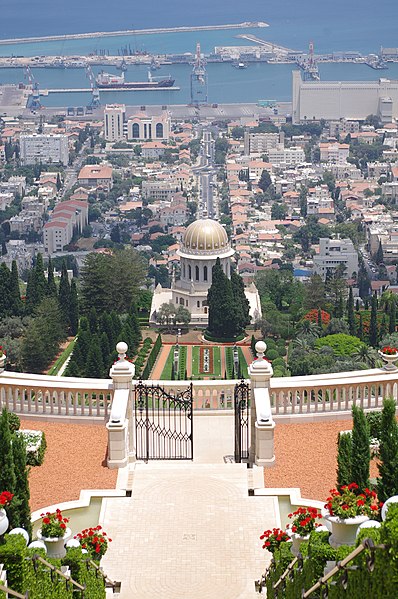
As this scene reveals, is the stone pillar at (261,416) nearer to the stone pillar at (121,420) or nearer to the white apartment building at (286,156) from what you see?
the stone pillar at (121,420)

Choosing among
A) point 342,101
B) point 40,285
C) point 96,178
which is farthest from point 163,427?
point 342,101

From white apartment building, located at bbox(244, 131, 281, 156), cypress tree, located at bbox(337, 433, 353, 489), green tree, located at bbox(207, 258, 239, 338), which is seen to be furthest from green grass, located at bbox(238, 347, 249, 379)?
white apartment building, located at bbox(244, 131, 281, 156)

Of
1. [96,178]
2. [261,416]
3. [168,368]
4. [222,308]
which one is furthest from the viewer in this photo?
[96,178]

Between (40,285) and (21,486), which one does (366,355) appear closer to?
(40,285)

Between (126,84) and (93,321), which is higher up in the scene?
(93,321)

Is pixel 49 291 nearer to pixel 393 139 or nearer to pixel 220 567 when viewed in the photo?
pixel 220 567

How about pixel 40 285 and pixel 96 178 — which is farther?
pixel 96 178
